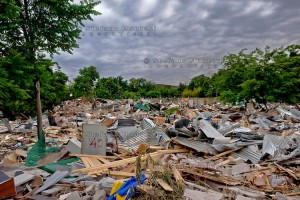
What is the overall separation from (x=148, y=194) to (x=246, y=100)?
52.1ft

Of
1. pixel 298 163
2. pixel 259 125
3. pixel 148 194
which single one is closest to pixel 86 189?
pixel 148 194

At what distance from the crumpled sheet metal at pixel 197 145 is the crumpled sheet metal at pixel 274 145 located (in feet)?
4.31

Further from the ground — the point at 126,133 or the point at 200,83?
the point at 200,83

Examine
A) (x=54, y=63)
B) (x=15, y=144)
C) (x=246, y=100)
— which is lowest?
(x=15, y=144)

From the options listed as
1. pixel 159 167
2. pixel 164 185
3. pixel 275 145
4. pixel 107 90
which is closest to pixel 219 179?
pixel 159 167

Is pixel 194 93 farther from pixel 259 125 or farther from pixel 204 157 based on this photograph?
pixel 204 157

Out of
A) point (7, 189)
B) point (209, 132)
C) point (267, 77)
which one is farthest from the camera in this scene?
point (267, 77)

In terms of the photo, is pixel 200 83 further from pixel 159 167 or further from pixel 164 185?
pixel 164 185

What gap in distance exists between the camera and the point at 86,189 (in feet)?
12.6

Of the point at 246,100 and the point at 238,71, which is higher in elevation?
→ the point at 238,71

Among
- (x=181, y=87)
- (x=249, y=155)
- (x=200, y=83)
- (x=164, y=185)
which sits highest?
(x=200, y=83)

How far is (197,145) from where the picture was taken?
21.5 feet

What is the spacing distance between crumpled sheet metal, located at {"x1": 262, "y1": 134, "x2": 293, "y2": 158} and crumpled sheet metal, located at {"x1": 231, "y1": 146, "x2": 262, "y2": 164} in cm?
22

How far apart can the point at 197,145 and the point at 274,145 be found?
2070mm
